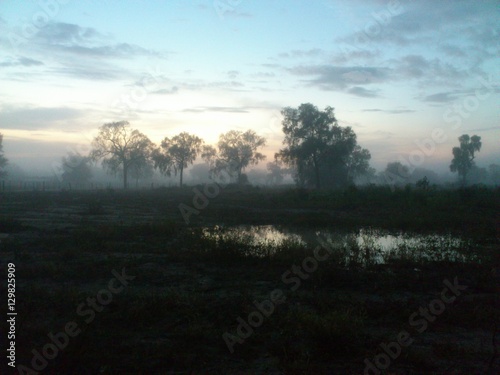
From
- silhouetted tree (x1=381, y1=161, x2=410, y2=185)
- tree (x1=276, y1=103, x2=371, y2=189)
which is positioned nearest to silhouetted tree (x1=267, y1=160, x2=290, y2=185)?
silhouetted tree (x1=381, y1=161, x2=410, y2=185)

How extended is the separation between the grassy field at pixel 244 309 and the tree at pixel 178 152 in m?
63.3

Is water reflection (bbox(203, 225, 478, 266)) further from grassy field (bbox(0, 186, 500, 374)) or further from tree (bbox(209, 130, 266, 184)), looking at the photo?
tree (bbox(209, 130, 266, 184))

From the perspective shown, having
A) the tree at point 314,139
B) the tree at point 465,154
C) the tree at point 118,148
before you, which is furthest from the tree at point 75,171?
the tree at point 465,154

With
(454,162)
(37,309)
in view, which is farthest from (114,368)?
(454,162)

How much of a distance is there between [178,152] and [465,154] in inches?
2532

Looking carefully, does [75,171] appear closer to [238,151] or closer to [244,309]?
[238,151]

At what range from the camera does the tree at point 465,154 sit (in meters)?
83.8

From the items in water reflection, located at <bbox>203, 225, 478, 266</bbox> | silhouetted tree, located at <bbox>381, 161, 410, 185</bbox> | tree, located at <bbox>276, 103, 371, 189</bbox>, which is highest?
tree, located at <bbox>276, 103, 371, 189</bbox>

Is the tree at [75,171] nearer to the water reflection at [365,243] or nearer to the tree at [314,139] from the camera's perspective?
the tree at [314,139]

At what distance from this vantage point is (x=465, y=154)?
8425 centimetres

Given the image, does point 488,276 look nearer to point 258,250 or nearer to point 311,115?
point 258,250

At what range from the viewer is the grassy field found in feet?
15.5

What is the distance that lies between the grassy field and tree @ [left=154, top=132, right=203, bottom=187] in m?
63.3

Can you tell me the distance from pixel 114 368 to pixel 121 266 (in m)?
5.22
